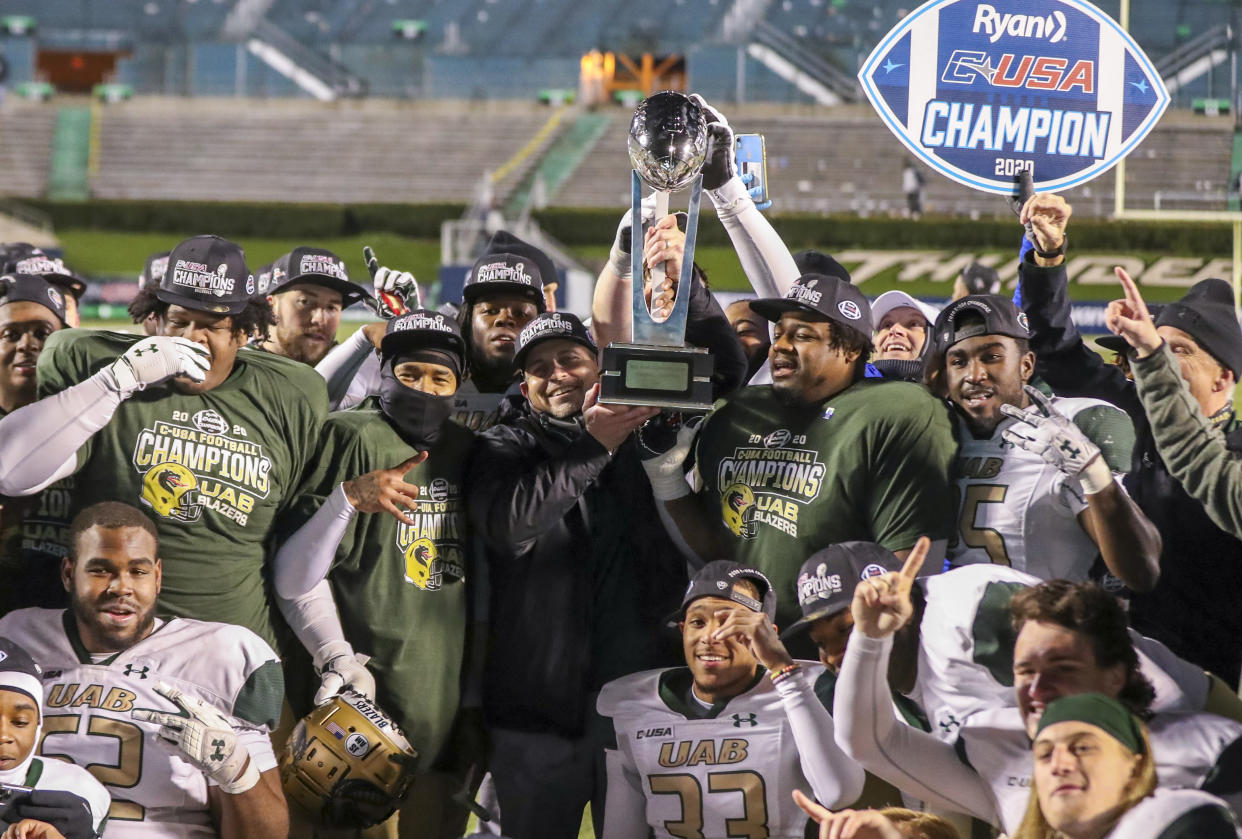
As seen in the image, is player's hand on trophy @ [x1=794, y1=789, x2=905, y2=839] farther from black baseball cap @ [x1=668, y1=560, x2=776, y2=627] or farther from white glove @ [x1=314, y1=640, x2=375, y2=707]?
white glove @ [x1=314, y1=640, x2=375, y2=707]

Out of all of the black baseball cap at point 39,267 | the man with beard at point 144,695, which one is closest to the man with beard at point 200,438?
the man with beard at point 144,695

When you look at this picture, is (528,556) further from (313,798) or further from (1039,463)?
(1039,463)

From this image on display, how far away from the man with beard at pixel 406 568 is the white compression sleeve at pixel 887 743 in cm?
140

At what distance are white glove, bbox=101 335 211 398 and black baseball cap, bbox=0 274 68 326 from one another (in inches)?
30.4

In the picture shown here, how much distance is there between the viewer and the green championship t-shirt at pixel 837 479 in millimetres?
4352

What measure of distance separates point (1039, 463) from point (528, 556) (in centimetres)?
159

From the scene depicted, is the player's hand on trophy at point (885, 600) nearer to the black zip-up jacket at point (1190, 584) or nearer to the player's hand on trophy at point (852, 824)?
the player's hand on trophy at point (852, 824)

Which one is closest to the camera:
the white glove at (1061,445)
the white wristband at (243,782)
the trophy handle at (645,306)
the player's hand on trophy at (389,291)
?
the trophy handle at (645,306)

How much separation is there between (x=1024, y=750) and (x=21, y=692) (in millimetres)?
2795

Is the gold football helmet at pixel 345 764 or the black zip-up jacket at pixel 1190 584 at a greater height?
the black zip-up jacket at pixel 1190 584

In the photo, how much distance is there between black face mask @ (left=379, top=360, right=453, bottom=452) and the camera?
185 inches

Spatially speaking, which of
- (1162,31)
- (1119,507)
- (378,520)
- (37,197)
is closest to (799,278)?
(1119,507)

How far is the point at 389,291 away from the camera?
577 centimetres

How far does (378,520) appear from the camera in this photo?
4738 mm
